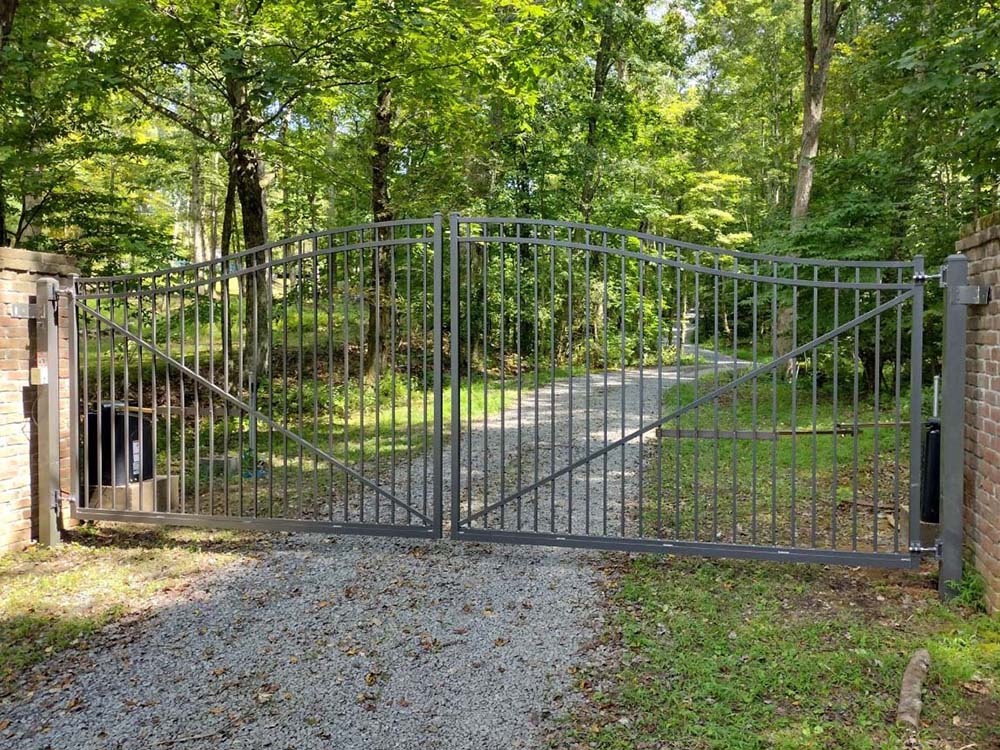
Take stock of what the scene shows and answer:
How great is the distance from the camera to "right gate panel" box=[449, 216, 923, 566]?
12.2 feet

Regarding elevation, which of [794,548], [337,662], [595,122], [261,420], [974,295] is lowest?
[337,662]

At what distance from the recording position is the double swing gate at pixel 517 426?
386 centimetres

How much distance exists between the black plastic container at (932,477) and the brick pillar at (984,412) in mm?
138

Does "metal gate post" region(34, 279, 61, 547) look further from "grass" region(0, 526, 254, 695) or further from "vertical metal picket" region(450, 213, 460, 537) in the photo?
"vertical metal picket" region(450, 213, 460, 537)

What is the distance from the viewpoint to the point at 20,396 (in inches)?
169

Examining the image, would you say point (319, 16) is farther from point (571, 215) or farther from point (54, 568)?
point (571, 215)

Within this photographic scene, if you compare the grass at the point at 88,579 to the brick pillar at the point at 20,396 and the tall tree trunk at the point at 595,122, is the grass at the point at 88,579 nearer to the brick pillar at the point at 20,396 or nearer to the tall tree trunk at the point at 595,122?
the brick pillar at the point at 20,396

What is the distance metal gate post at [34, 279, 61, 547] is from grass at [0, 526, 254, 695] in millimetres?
228

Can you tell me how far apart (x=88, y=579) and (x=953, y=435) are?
4776 millimetres

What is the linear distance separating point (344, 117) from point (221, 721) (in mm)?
12631

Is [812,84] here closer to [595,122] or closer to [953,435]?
[595,122]

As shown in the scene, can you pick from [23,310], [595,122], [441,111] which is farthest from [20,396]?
[595,122]

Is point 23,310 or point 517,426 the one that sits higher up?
point 23,310

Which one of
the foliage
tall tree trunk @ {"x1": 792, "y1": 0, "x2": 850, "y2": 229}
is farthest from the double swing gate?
tall tree trunk @ {"x1": 792, "y1": 0, "x2": 850, "y2": 229}
